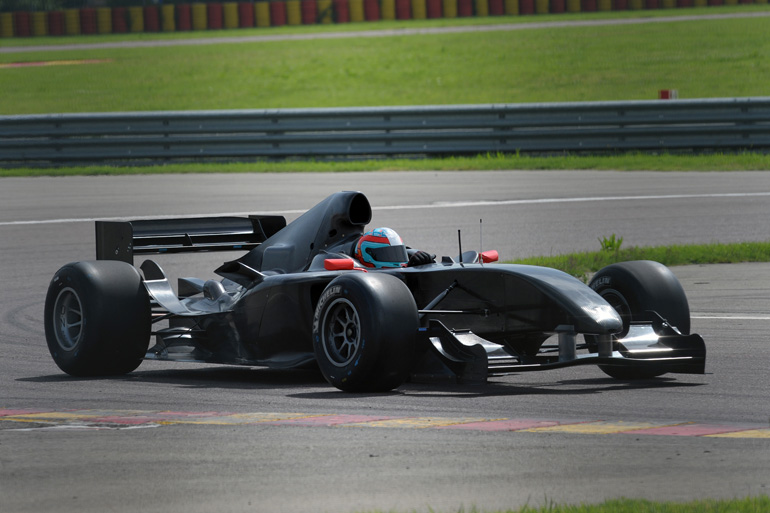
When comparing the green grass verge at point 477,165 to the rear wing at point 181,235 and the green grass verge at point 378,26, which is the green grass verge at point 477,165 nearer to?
the rear wing at point 181,235

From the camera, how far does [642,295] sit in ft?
30.5

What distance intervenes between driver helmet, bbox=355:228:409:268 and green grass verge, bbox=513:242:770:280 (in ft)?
16.2

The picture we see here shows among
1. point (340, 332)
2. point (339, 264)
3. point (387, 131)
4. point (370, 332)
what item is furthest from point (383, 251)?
point (387, 131)

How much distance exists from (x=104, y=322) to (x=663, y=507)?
17.2 feet

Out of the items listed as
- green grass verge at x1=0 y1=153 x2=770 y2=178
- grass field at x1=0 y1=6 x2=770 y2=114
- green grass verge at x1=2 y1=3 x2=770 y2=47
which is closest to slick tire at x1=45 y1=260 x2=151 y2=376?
green grass verge at x1=0 y1=153 x2=770 y2=178

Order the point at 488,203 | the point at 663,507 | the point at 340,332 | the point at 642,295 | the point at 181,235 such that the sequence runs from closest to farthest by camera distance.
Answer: the point at 663,507, the point at 340,332, the point at 642,295, the point at 181,235, the point at 488,203

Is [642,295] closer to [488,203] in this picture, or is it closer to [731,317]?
[731,317]

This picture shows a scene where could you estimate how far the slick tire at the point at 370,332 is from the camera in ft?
27.0

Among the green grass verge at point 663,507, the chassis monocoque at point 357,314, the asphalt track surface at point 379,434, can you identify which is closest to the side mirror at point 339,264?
the chassis monocoque at point 357,314

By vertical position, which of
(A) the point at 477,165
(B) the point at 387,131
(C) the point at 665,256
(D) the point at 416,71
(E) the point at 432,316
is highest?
(D) the point at 416,71

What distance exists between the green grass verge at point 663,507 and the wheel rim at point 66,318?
523 centimetres

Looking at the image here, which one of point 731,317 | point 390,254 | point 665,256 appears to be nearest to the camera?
point 390,254

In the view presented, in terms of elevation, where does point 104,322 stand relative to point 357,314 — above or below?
below

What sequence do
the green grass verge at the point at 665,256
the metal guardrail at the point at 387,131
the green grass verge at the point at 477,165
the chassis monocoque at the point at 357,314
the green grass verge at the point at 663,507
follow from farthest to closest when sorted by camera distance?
the metal guardrail at the point at 387,131 < the green grass verge at the point at 477,165 < the green grass verge at the point at 665,256 < the chassis monocoque at the point at 357,314 < the green grass verge at the point at 663,507
